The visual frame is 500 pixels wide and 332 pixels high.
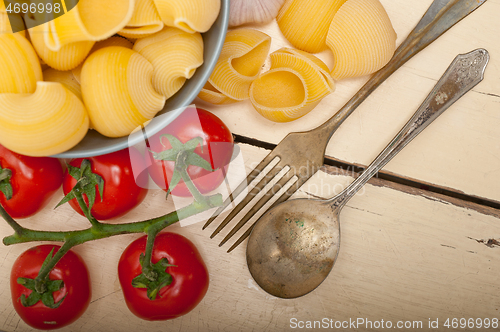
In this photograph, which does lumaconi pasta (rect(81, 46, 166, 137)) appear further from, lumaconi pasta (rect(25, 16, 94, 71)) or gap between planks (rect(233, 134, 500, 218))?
gap between planks (rect(233, 134, 500, 218))

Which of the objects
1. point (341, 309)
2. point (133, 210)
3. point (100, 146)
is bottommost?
point (341, 309)

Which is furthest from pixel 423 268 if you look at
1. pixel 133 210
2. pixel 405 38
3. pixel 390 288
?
pixel 133 210

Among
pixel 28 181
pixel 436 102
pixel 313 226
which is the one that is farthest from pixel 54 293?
pixel 436 102

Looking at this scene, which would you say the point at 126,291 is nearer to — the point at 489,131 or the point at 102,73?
the point at 102,73

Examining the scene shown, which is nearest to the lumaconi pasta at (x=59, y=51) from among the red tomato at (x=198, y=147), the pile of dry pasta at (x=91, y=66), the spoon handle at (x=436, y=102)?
the pile of dry pasta at (x=91, y=66)

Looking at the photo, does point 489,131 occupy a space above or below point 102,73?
below

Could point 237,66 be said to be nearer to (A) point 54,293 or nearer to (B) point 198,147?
(B) point 198,147
